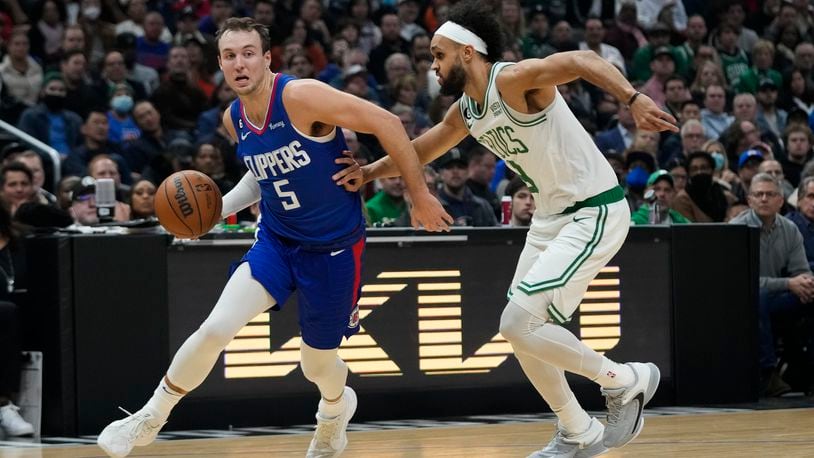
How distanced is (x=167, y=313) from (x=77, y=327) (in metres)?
0.52

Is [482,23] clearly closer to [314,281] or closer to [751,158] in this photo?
[314,281]

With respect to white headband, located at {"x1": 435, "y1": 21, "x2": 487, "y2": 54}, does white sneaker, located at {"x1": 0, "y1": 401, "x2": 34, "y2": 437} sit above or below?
below

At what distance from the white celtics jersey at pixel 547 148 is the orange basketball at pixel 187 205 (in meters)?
1.27

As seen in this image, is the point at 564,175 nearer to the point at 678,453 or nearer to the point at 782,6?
the point at 678,453

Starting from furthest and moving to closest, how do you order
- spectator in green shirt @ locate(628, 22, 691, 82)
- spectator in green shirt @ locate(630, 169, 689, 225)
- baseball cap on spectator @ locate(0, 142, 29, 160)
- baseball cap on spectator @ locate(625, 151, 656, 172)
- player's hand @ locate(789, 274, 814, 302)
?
spectator in green shirt @ locate(628, 22, 691, 82), baseball cap on spectator @ locate(625, 151, 656, 172), baseball cap on spectator @ locate(0, 142, 29, 160), spectator in green shirt @ locate(630, 169, 689, 225), player's hand @ locate(789, 274, 814, 302)

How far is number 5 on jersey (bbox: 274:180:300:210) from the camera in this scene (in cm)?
628

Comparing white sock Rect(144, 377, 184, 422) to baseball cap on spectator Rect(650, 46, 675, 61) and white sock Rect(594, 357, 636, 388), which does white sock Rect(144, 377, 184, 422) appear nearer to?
white sock Rect(594, 357, 636, 388)

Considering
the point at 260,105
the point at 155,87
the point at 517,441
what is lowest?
the point at 517,441

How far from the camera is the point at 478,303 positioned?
28.8 feet

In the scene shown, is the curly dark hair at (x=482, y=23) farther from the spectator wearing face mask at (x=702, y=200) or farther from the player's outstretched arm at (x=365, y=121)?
the spectator wearing face mask at (x=702, y=200)

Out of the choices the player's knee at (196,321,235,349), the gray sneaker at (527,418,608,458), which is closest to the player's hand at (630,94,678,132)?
the gray sneaker at (527,418,608,458)

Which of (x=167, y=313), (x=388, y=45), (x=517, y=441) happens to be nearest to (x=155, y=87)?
(x=388, y=45)

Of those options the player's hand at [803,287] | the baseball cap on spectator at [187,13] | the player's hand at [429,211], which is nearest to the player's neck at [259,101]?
the player's hand at [429,211]

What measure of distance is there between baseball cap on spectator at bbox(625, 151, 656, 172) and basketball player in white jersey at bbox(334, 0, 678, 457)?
18.5 ft
